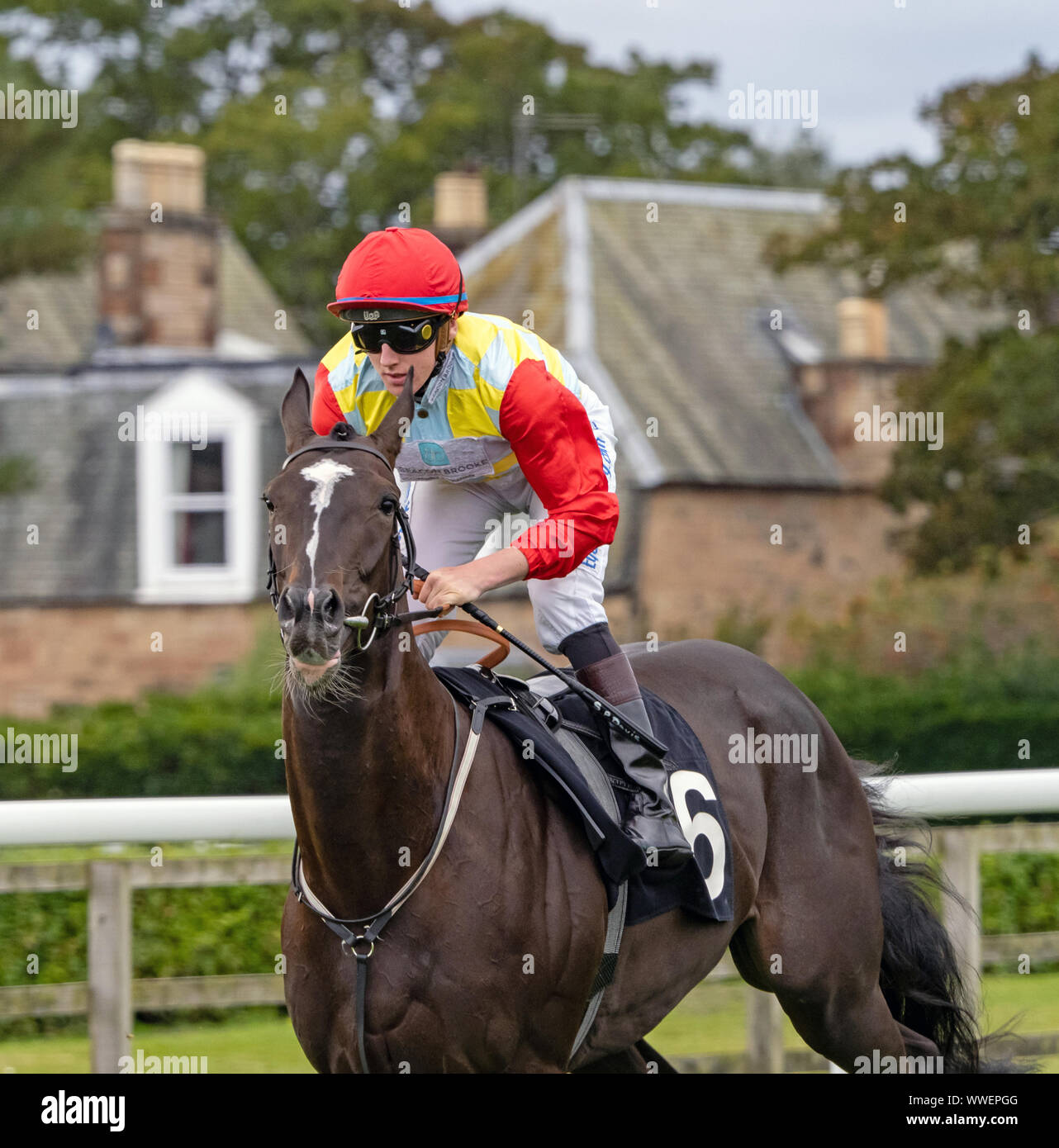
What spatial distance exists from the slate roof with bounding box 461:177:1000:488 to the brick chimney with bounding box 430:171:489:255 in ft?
0.84

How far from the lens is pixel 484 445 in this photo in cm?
357

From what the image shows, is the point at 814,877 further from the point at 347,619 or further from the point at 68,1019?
the point at 68,1019

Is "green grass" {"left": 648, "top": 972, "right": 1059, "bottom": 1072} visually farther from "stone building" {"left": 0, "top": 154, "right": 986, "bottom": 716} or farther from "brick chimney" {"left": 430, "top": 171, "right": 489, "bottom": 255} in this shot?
"brick chimney" {"left": 430, "top": 171, "right": 489, "bottom": 255}

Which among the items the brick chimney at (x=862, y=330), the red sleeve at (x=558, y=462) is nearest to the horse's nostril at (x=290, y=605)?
the red sleeve at (x=558, y=462)

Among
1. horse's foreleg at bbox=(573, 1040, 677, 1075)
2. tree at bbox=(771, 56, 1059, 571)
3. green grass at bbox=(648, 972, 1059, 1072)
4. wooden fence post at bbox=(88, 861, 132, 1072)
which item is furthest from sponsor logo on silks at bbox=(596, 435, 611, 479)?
tree at bbox=(771, 56, 1059, 571)

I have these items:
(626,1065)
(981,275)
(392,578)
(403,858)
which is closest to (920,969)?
(626,1065)

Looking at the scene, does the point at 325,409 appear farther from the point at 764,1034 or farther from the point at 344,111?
the point at 344,111

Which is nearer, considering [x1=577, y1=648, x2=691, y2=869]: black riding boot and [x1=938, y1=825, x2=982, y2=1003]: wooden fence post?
[x1=577, y1=648, x2=691, y2=869]: black riding boot

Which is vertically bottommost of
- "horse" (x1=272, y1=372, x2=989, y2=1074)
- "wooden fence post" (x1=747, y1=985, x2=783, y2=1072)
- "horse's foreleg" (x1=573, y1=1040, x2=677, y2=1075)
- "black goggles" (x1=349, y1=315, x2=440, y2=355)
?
"wooden fence post" (x1=747, y1=985, x2=783, y2=1072)

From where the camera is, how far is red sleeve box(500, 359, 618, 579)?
3.37m

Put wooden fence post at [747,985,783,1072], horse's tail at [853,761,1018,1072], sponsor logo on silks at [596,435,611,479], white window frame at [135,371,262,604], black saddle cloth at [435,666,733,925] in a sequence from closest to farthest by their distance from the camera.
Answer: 1. black saddle cloth at [435,666,733,925]
2. sponsor logo on silks at [596,435,611,479]
3. horse's tail at [853,761,1018,1072]
4. wooden fence post at [747,985,783,1072]
5. white window frame at [135,371,262,604]

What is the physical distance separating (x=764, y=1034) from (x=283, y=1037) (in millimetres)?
1721

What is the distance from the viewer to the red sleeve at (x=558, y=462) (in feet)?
11.0

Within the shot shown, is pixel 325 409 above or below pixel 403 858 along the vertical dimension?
above
